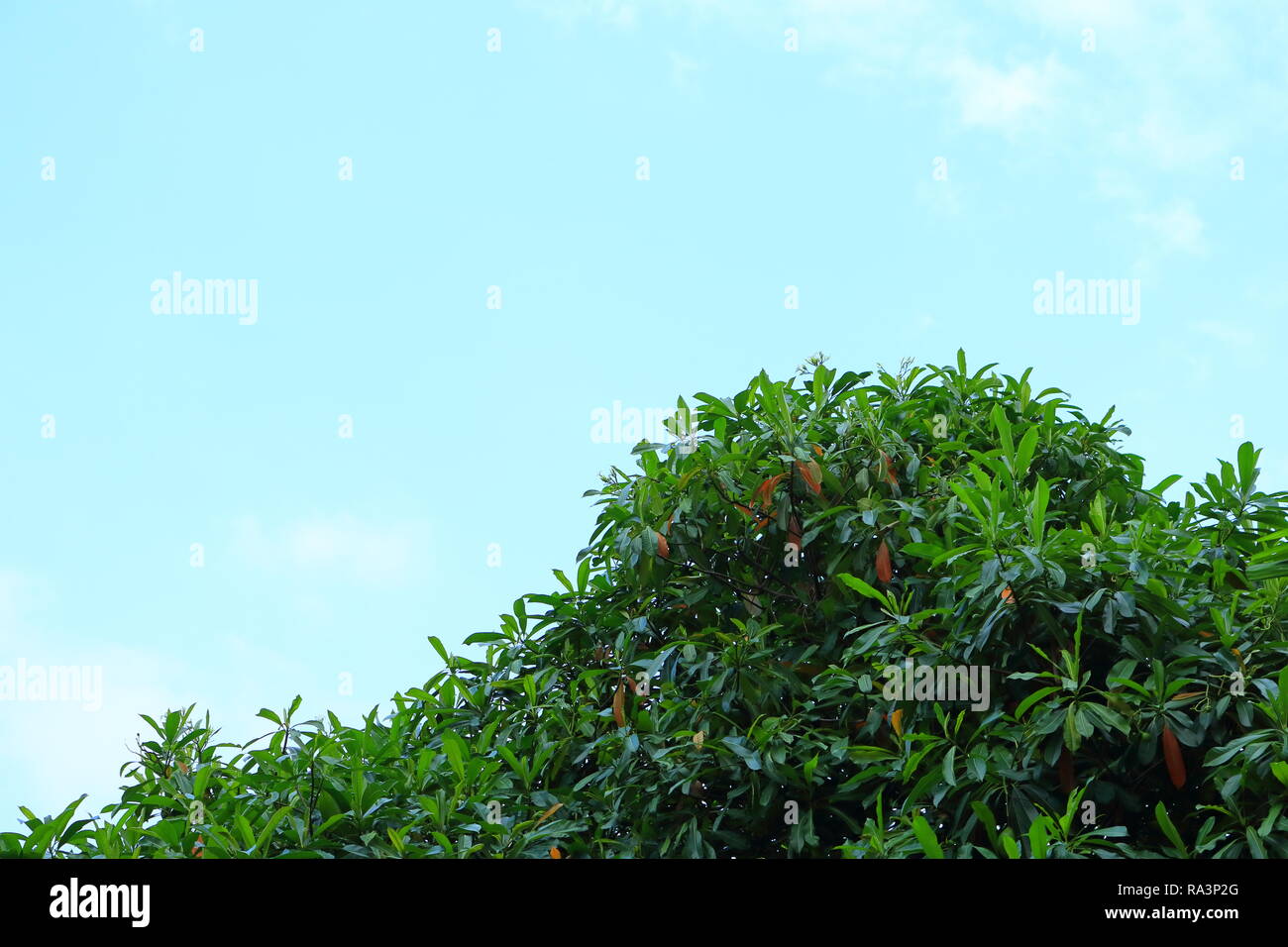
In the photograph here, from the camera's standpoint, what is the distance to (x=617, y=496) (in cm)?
472

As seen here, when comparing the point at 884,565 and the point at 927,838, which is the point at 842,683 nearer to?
the point at 884,565

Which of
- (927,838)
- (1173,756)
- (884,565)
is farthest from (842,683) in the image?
(1173,756)

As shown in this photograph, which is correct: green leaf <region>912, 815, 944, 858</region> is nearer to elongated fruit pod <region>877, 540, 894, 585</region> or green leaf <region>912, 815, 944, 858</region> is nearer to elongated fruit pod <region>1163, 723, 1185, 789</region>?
elongated fruit pod <region>1163, 723, 1185, 789</region>

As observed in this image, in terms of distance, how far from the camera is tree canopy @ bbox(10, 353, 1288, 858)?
136 inches

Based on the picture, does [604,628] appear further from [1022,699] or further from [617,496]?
[1022,699]

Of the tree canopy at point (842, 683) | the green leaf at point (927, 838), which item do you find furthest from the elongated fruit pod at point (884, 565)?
the green leaf at point (927, 838)

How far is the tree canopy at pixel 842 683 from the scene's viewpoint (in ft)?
11.3

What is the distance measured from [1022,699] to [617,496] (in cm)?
179

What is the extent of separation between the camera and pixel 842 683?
12.8 ft

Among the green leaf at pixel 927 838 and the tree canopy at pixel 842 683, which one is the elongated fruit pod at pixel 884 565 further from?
the green leaf at pixel 927 838

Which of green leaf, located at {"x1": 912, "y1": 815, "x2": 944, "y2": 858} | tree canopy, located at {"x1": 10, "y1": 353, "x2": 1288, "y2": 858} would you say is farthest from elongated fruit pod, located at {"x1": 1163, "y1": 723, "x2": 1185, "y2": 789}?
green leaf, located at {"x1": 912, "y1": 815, "x2": 944, "y2": 858}
